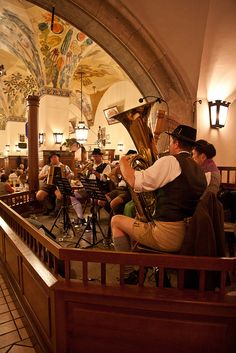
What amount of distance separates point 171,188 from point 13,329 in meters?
1.89

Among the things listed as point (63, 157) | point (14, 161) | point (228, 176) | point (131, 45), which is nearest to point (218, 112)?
point (228, 176)

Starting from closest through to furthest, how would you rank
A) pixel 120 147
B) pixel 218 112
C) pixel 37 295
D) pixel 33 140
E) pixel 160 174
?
pixel 160 174 < pixel 37 295 < pixel 218 112 < pixel 33 140 < pixel 120 147

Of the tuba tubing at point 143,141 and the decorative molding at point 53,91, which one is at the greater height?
the decorative molding at point 53,91

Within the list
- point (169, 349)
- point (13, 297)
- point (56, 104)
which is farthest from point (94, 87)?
point (169, 349)

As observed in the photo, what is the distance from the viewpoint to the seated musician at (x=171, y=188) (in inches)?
73.6

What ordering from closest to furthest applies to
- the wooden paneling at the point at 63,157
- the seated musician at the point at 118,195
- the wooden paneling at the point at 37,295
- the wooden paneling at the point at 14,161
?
the wooden paneling at the point at 37,295, the seated musician at the point at 118,195, the wooden paneling at the point at 63,157, the wooden paneling at the point at 14,161

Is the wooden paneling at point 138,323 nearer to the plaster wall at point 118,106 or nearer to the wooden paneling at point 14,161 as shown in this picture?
the plaster wall at point 118,106

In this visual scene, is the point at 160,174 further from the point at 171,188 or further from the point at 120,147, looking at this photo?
the point at 120,147

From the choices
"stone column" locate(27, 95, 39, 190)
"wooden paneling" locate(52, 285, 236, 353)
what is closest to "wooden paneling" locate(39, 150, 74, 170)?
"stone column" locate(27, 95, 39, 190)

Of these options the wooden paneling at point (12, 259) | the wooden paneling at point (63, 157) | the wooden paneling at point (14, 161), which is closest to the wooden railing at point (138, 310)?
the wooden paneling at point (12, 259)

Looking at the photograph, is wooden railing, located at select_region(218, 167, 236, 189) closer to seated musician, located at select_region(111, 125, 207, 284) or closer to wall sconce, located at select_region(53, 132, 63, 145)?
seated musician, located at select_region(111, 125, 207, 284)

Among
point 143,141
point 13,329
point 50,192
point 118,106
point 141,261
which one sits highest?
point 118,106

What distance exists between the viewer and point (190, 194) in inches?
74.8

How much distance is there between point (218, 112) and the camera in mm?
4426
